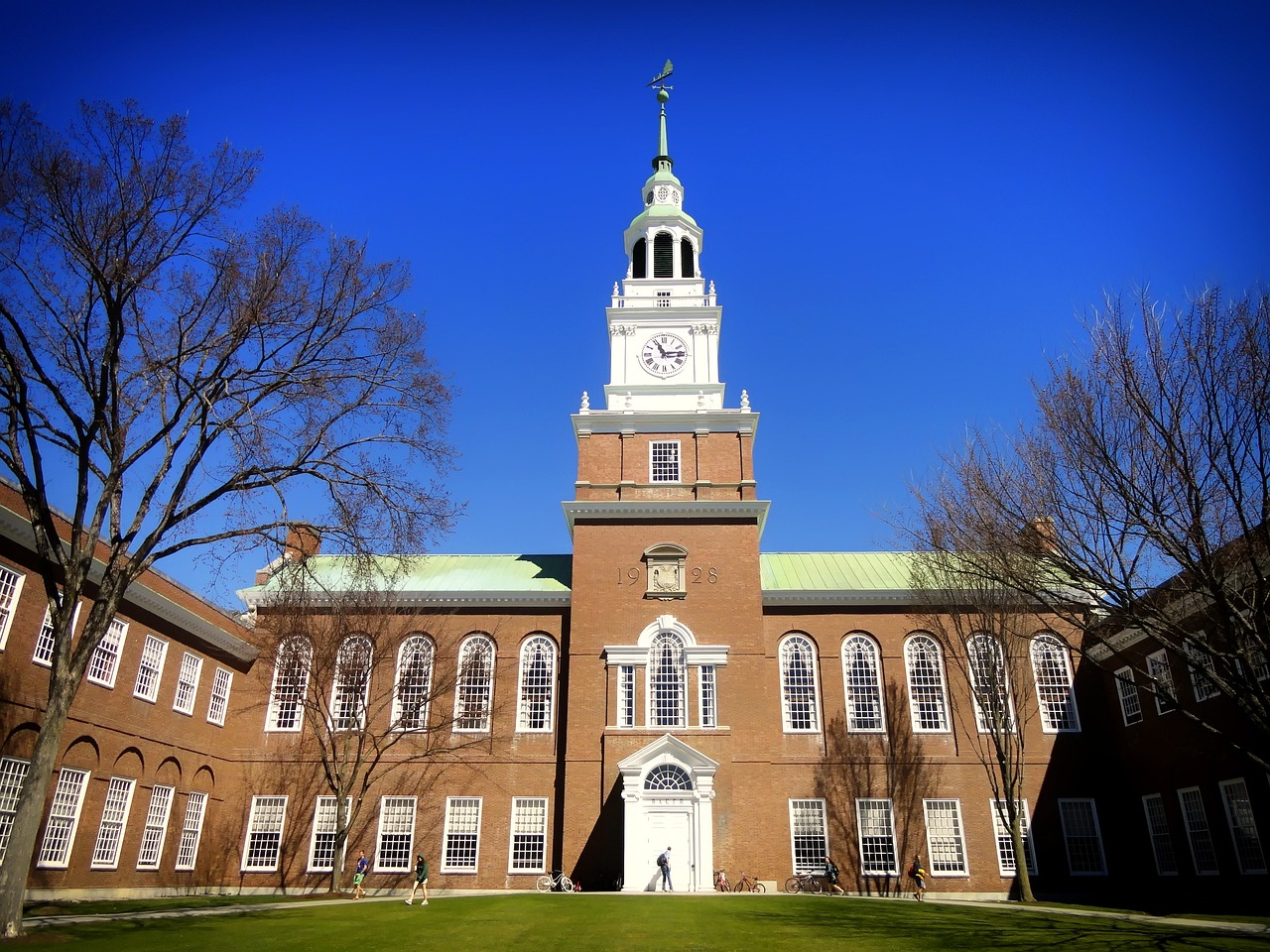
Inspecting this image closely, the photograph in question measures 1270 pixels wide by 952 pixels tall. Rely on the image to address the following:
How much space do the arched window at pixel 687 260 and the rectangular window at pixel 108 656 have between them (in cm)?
2412

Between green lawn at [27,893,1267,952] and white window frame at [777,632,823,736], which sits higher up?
white window frame at [777,632,823,736]

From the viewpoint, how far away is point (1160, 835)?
28453 mm

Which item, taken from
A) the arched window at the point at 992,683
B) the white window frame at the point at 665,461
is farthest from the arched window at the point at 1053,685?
the white window frame at the point at 665,461

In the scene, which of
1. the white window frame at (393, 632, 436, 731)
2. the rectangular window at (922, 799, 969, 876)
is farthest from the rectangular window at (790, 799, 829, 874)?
the white window frame at (393, 632, 436, 731)

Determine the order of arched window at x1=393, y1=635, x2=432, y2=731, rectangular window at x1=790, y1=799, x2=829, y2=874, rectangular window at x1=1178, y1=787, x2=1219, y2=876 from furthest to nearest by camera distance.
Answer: arched window at x1=393, y1=635, x2=432, y2=731, rectangular window at x1=790, y1=799, x2=829, y2=874, rectangular window at x1=1178, y1=787, x2=1219, y2=876

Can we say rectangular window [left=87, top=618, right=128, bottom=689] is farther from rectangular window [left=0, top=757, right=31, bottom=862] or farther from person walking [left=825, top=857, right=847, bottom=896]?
person walking [left=825, top=857, right=847, bottom=896]

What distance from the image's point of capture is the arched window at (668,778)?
28500 millimetres

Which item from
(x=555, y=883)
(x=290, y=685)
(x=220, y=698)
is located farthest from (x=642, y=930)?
(x=220, y=698)

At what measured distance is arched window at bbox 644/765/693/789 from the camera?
2850cm

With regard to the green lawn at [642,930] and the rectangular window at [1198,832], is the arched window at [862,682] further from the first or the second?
the green lawn at [642,930]

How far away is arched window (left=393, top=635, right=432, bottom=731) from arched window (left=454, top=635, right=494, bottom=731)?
1156 millimetres

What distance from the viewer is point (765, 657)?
106 ft

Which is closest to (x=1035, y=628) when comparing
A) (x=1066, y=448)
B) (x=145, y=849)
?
(x=1066, y=448)

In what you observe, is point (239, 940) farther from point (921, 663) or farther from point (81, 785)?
point (921, 663)
